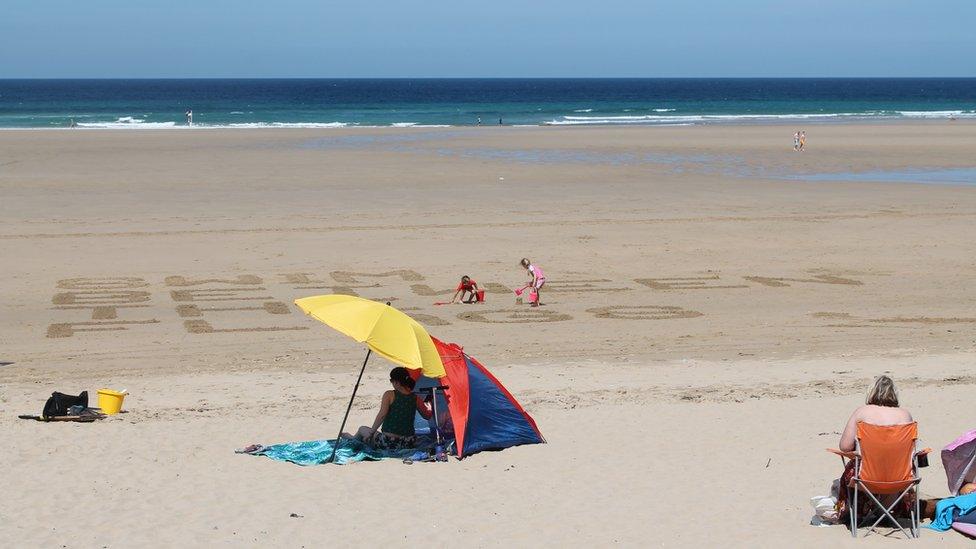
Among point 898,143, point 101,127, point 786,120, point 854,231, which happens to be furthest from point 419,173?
point 786,120

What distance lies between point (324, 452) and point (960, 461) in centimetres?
480

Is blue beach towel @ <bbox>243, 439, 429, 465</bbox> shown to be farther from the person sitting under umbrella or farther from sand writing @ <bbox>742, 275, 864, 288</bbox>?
sand writing @ <bbox>742, 275, 864, 288</bbox>

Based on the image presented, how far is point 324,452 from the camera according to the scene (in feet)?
31.5

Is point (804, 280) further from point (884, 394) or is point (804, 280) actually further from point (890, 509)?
point (890, 509)

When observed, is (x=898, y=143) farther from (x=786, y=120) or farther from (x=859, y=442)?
(x=859, y=442)

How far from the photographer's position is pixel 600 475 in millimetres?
9109

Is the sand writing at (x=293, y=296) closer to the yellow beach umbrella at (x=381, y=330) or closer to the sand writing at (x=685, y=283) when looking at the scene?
the sand writing at (x=685, y=283)

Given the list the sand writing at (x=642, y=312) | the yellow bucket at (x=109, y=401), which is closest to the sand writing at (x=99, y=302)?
the yellow bucket at (x=109, y=401)

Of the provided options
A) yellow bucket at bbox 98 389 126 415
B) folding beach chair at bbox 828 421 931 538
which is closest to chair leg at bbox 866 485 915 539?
folding beach chair at bbox 828 421 931 538

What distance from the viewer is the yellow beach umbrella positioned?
9156 mm

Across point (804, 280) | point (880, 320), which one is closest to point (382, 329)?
point (880, 320)

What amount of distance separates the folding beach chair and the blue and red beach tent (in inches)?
116

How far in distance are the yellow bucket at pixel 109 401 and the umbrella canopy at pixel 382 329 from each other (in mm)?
2284

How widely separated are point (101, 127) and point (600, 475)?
62.0 meters
